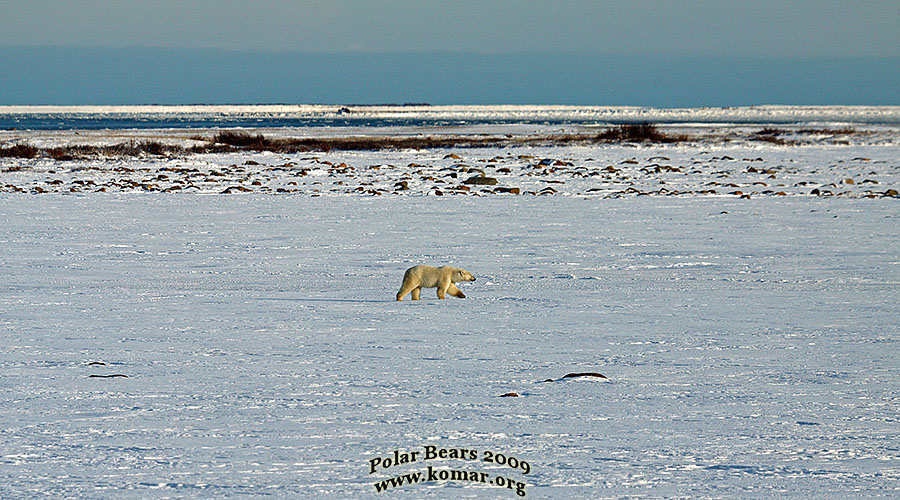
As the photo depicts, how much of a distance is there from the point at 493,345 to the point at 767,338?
182cm

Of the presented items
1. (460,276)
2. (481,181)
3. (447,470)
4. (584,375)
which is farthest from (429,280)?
(481,181)

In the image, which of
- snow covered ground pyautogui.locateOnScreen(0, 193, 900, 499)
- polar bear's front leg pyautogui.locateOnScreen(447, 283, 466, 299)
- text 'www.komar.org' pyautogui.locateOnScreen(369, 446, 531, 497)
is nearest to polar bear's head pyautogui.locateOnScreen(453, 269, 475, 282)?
polar bear's front leg pyautogui.locateOnScreen(447, 283, 466, 299)

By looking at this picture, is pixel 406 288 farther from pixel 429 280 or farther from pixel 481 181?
pixel 481 181

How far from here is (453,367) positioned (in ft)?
20.3

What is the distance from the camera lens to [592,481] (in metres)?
4.07

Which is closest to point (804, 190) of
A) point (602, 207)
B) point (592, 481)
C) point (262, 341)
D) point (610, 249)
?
point (602, 207)

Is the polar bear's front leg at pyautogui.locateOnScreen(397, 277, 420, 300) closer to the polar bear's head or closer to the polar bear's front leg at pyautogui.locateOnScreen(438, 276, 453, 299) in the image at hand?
the polar bear's front leg at pyautogui.locateOnScreen(438, 276, 453, 299)

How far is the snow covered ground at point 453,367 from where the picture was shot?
13.7ft

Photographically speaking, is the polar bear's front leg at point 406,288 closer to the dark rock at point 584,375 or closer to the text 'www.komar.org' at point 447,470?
the dark rock at point 584,375

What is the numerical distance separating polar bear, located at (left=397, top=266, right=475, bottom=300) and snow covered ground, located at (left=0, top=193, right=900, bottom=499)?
113mm

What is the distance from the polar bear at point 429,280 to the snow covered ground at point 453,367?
0.11 m

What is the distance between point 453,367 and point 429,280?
8.40 ft

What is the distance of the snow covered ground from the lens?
165 inches

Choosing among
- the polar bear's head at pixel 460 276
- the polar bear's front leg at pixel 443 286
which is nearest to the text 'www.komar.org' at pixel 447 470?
the polar bear's front leg at pixel 443 286
